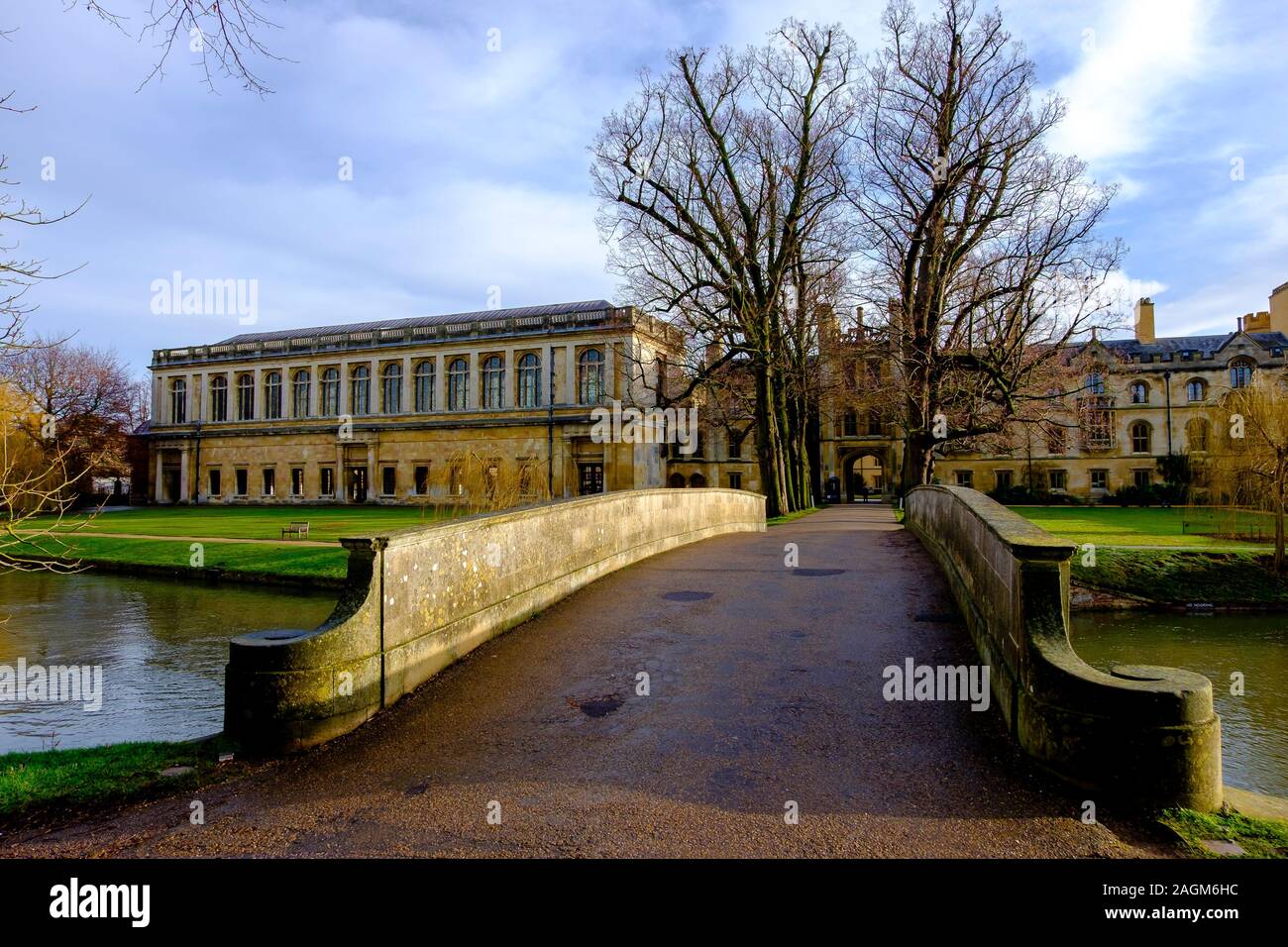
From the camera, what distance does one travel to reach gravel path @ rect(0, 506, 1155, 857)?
4.00m

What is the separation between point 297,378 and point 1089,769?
228 feet

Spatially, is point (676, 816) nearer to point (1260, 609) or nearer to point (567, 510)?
point (567, 510)

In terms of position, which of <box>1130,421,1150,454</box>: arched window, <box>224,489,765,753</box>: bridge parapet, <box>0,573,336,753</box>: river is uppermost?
<box>1130,421,1150,454</box>: arched window

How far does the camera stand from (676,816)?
165 inches

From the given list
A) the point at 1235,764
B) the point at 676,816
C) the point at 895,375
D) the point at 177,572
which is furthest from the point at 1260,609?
the point at 177,572

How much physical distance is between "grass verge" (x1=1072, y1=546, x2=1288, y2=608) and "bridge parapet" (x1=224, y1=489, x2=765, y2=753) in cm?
1420

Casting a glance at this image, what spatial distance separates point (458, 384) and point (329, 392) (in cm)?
1227

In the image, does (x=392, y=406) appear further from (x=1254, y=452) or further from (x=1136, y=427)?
(x=1136, y=427)

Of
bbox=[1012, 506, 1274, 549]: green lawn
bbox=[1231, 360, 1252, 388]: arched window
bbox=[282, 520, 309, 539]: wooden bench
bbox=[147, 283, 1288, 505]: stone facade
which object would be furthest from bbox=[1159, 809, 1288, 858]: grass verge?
bbox=[1231, 360, 1252, 388]: arched window

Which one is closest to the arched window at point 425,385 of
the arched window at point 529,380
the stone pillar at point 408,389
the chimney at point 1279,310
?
the stone pillar at point 408,389

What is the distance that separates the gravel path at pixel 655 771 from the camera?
13.1ft

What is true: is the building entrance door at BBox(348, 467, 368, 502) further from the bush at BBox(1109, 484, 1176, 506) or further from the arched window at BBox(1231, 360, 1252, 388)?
the arched window at BBox(1231, 360, 1252, 388)

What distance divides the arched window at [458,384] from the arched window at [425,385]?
160cm

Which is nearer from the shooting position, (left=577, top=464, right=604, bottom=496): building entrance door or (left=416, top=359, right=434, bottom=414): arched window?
(left=577, top=464, right=604, bottom=496): building entrance door
